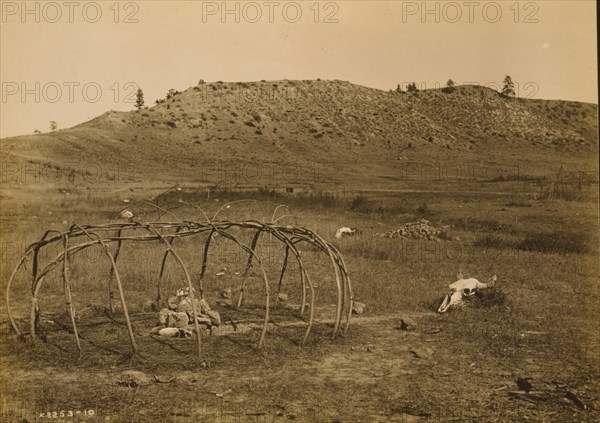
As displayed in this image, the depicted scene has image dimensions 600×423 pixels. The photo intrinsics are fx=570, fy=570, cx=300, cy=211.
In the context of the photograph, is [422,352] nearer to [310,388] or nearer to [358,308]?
[310,388]

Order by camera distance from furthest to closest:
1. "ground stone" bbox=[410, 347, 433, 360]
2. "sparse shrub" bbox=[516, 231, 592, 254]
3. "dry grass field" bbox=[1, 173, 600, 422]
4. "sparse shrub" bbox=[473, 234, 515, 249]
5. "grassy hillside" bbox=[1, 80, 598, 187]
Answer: "grassy hillside" bbox=[1, 80, 598, 187] → "sparse shrub" bbox=[473, 234, 515, 249] → "sparse shrub" bbox=[516, 231, 592, 254] → "ground stone" bbox=[410, 347, 433, 360] → "dry grass field" bbox=[1, 173, 600, 422]

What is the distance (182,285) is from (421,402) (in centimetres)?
833

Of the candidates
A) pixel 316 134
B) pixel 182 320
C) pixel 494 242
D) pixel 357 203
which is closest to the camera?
pixel 182 320

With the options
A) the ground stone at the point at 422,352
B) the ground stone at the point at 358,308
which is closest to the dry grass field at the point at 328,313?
the ground stone at the point at 422,352

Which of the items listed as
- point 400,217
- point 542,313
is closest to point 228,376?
point 542,313

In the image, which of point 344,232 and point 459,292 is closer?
point 459,292

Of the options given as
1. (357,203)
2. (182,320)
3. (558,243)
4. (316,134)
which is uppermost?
(316,134)

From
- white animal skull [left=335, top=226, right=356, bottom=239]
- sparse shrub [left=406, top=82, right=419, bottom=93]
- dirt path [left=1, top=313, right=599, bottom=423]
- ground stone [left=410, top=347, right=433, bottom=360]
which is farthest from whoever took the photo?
sparse shrub [left=406, top=82, right=419, bottom=93]

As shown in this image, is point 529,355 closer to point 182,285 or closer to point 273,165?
point 182,285

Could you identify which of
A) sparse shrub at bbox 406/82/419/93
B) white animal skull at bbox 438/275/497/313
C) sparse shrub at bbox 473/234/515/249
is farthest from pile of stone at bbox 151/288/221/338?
sparse shrub at bbox 406/82/419/93

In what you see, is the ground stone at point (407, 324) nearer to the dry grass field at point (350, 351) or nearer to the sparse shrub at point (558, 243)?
the dry grass field at point (350, 351)

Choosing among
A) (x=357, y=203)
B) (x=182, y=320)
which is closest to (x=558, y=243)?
(x=357, y=203)

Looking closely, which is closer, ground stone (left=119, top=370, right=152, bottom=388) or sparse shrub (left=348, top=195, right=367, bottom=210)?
ground stone (left=119, top=370, right=152, bottom=388)

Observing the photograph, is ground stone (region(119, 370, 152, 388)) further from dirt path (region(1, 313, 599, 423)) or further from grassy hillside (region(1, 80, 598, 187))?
grassy hillside (region(1, 80, 598, 187))
